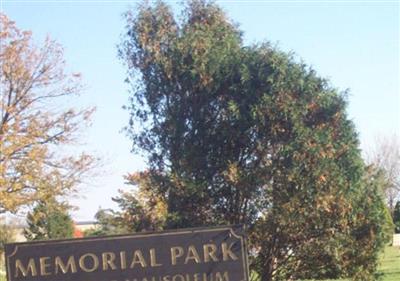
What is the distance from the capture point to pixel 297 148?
410 inches

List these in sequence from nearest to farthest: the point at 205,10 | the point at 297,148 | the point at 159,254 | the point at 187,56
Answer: the point at 159,254 → the point at 297,148 → the point at 187,56 → the point at 205,10

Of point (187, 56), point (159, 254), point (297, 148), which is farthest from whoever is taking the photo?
point (187, 56)

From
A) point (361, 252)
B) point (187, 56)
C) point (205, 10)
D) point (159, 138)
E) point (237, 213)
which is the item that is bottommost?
point (361, 252)

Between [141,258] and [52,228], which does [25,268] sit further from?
[52,228]

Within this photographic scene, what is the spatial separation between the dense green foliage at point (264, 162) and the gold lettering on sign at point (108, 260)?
275 cm

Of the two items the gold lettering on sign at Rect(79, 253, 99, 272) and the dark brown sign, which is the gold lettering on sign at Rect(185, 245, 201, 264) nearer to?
the dark brown sign

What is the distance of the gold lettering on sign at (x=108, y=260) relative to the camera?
26.4 feet

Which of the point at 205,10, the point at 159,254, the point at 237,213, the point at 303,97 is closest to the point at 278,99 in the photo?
the point at 303,97

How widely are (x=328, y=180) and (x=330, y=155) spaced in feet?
1.27

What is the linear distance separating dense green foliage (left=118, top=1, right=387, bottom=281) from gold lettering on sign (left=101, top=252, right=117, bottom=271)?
2.75 m

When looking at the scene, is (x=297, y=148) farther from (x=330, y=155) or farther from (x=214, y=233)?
(x=214, y=233)

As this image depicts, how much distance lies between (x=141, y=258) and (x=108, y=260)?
394mm

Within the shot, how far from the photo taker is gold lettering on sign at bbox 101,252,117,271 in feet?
26.4

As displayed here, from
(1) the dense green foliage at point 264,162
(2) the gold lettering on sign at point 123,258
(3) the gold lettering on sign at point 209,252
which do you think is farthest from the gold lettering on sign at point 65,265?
(1) the dense green foliage at point 264,162
